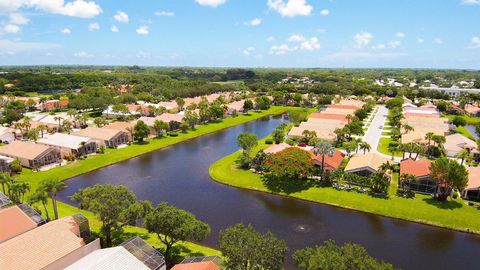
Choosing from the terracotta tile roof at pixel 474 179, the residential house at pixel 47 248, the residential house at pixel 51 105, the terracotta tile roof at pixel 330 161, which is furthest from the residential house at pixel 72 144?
the terracotta tile roof at pixel 474 179

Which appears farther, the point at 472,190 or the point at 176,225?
the point at 472,190

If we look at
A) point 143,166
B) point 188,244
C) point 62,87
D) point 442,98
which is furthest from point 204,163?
point 62,87

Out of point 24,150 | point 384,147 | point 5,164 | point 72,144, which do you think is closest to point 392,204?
point 384,147

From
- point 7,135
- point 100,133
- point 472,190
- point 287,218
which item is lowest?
point 287,218

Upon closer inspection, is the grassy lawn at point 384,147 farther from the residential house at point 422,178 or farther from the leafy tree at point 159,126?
the leafy tree at point 159,126

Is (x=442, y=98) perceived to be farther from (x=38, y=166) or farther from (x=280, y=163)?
(x=38, y=166)

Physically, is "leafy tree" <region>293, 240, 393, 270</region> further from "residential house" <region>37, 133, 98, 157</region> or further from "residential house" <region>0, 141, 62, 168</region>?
"residential house" <region>37, 133, 98, 157</region>

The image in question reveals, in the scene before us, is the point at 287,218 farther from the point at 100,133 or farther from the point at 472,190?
the point at 100,133

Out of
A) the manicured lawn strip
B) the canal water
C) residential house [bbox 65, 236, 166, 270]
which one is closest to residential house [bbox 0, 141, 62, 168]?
the canal water
